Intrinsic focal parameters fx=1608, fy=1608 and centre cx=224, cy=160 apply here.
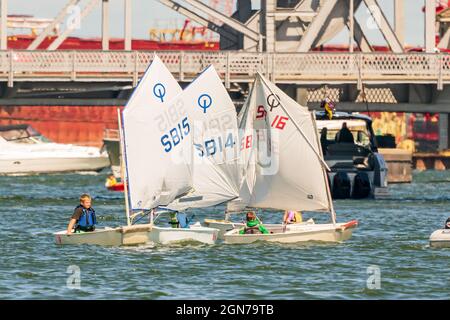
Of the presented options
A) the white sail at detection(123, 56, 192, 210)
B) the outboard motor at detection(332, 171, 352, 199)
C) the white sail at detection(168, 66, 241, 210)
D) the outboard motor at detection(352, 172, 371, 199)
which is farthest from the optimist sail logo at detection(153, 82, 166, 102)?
the outboard motor at detection(352, 172, 371, 199)

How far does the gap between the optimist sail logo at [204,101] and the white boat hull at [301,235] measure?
Result: 4.81 meters

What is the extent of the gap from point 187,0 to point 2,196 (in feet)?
48.3

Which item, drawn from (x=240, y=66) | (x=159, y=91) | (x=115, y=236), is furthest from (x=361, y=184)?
(x=115, y=236)

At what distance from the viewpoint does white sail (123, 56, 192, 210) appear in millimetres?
52781

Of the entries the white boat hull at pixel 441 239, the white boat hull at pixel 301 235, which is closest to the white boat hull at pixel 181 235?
Answer: the white boat hull at pixel 301 235

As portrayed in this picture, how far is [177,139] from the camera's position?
53.6 metres

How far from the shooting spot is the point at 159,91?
2111 inches

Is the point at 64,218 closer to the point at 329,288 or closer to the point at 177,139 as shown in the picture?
the point at 177,139

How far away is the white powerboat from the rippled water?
53566 millimetres

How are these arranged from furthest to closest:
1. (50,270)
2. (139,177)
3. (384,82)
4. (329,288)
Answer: (384,82) → (139,177) → (50,270) → (329,288)

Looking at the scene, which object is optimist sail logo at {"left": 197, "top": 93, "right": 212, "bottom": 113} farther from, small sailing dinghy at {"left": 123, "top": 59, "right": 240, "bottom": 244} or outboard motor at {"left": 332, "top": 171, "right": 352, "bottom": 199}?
outboard motor at {"left": 332, "top": 171, "right": 352, "bottom": 199}
